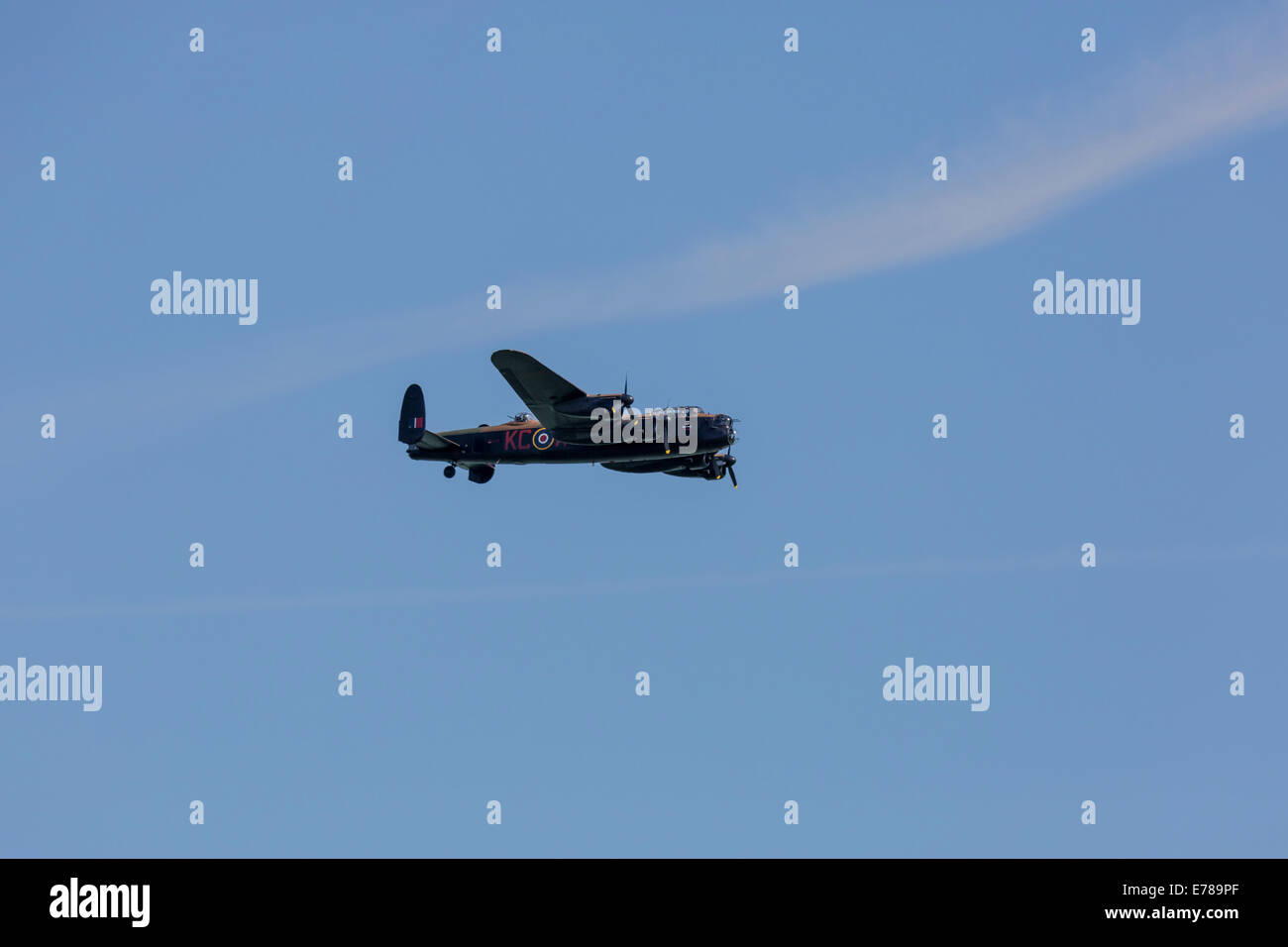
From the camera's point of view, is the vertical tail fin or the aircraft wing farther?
the vertical tail fin

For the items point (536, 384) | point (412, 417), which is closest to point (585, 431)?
point (536, 384)

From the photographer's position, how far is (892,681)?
8088 cm

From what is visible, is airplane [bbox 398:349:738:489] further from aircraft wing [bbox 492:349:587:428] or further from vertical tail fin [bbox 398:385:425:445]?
vertical tail fin [bbox 398:385:425:445]

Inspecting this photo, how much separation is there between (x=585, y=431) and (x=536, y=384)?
A: 3.37 metres

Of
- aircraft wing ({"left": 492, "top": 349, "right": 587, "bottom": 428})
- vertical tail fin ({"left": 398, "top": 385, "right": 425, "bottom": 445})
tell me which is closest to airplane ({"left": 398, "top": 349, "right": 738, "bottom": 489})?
aircraft wing ({"left": 492, "top": 349, "right": 587, "bottom": 428})

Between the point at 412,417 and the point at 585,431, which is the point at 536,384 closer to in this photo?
the point at 585,431

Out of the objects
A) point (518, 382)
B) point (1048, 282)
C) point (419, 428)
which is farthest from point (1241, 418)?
point (419, 428)

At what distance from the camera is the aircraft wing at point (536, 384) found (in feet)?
238

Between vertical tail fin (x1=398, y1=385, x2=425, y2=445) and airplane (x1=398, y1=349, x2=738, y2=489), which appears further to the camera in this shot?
vertical tail fin (x1=398, y1=385, x2=425, y2=445)

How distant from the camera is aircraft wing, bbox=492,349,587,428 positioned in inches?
2862

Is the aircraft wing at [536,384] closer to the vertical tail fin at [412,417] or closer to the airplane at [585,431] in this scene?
the airplane at [585,431]

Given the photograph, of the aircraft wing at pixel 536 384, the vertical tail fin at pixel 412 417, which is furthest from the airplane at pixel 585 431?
the vertical tail fin at pixel 412 417

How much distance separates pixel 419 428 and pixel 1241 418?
43867mm

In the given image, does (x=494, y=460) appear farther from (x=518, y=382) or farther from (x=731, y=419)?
(x=731, y=419)
